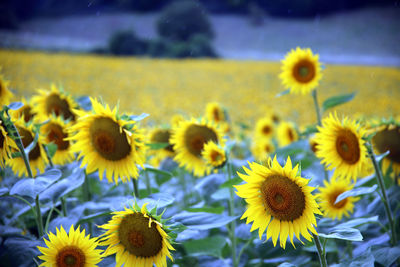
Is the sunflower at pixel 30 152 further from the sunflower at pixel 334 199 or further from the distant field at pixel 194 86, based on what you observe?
the distant field at pixel 194 86

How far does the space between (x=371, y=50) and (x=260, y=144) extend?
39.5 ft

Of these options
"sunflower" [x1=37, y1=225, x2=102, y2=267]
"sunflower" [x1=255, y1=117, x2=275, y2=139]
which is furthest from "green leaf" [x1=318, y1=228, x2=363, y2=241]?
"sunflower" [x1=255, y1=117, x2=275, y2=139]

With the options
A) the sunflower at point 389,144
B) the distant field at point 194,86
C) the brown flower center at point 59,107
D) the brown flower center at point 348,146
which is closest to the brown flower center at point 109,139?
the brown flower center at point 59,107

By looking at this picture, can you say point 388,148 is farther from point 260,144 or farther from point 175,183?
point 175,183

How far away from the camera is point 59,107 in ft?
4.76

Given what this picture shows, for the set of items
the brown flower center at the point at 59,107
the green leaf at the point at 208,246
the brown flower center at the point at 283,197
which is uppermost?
the brown flower center at the point at 59,107

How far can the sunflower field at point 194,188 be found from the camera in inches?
33.6

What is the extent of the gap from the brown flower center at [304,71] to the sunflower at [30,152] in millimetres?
1024

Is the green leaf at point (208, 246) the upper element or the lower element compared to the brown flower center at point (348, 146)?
lower

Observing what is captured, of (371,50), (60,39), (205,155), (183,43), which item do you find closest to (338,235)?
(205,155)

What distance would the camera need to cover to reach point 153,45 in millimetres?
10352

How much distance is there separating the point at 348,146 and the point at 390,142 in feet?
0.99

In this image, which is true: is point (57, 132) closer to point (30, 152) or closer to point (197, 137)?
point (30, 152)

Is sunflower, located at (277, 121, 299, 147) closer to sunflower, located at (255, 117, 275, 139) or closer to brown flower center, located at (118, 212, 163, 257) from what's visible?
sunflower, located at (255, 117, 275, 139)
